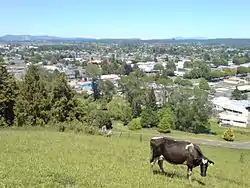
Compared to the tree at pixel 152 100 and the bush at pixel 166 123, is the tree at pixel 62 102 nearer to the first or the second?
the bush at pixel 166 123

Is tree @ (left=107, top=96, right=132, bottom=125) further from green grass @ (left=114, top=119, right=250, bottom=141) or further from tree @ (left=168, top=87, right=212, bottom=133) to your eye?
tree @ (left=168, top=87, right=212, bottom=133)

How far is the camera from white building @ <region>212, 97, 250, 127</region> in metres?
96.2

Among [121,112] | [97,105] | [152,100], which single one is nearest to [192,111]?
[152,100]

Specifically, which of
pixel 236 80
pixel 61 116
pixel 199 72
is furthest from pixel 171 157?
pixel 199 72

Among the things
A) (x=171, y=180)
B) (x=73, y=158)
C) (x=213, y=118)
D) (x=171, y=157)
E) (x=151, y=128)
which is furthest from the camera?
(x=213, y=118)

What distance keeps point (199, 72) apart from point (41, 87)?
153m

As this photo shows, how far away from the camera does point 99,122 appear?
237 ft

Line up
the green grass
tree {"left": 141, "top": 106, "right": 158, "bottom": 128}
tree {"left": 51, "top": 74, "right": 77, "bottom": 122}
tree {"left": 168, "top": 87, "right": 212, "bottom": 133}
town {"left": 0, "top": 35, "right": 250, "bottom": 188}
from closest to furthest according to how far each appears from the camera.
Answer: town {"left": 0, "top": 35, "right": 250, "bottom": 188}
tree {"left": 51, "top": 74, "right": 77, "bottom": 122}
the green grass
tree {"left": 168, "top": 87, "right": 212, "bottom": 133}
tree {"left": 141, "top": 106, "right": 158, "bottom": 128}

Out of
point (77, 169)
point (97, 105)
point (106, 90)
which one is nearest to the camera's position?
point (77, 169)

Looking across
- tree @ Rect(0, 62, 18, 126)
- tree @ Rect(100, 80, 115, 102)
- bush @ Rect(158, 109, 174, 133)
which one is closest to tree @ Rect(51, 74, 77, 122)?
tree @ Rect(0, 62, 18, 126)

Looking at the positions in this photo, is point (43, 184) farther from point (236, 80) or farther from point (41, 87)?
point (236, 80)

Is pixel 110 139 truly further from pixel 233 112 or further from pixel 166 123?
pixel 233 112

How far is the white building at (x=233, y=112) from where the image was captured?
96.2 meters

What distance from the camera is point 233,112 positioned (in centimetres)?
10181
